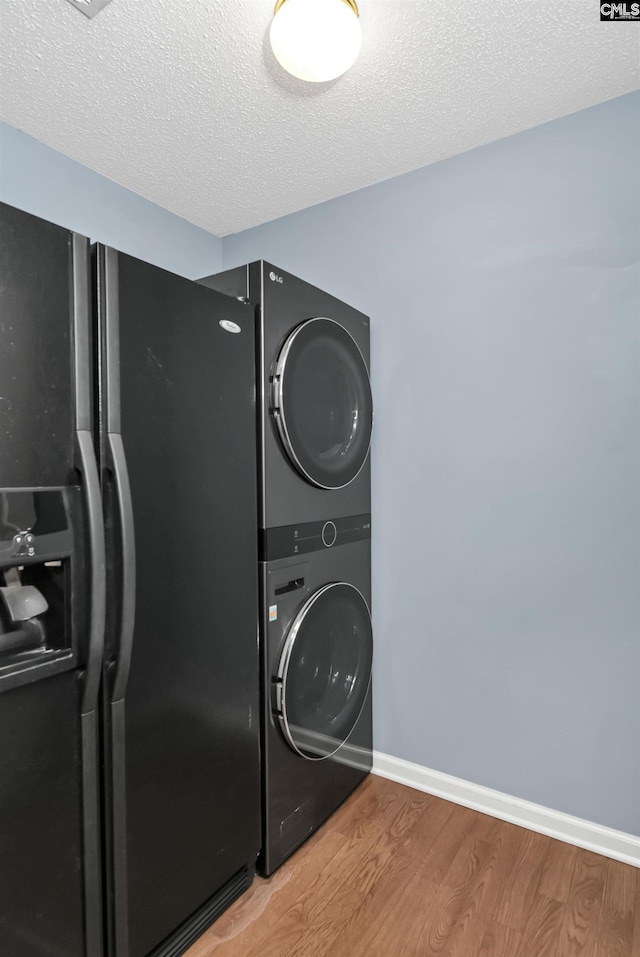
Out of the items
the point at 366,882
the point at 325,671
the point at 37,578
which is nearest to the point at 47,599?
the point at 37,578

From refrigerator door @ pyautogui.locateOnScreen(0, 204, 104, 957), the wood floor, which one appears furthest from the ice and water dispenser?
the wood floor

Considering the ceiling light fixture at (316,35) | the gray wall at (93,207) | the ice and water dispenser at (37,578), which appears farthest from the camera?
the gray wall at (93,207)

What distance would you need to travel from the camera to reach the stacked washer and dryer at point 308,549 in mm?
1651

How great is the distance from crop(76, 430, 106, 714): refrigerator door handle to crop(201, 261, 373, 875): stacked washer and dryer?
57cm

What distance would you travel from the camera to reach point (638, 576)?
173 centimetres

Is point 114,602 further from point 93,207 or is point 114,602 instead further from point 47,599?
point 93,207

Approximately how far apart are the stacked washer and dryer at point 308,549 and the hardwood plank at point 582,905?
0.81m

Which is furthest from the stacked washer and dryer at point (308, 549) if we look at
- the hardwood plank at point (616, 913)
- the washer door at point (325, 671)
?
the hardwood plank at point (616, 913)

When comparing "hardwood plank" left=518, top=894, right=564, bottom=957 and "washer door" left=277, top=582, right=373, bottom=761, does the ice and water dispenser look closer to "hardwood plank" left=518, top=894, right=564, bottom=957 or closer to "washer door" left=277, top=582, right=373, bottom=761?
"washer door" left=277, top=582, right=373, bottom=761

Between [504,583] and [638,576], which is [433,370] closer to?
[504,583]

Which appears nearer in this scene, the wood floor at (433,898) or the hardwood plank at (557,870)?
the wood floor at (433,898)

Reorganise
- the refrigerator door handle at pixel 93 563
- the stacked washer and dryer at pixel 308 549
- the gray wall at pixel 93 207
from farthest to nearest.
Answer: the gray wall at pixel 93 207 < the stacked washer and dryer at pixel 308 549 < the refrigerator door handle at pixel 93 563

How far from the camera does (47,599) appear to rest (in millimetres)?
1123

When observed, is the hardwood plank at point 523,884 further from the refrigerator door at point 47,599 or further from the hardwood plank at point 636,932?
the refrigerator door at point 47,599
